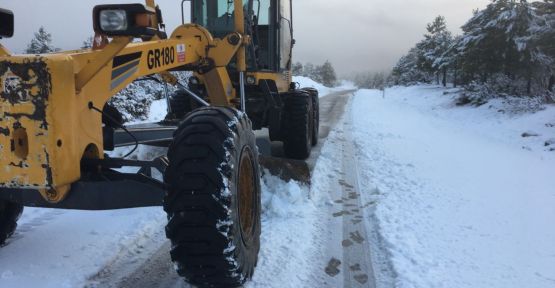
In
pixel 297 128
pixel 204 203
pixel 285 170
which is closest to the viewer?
pixel 204 203

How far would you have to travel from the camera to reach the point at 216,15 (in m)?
6.95

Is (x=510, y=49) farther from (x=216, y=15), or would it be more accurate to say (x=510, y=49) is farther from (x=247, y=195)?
(x=247, y=195)

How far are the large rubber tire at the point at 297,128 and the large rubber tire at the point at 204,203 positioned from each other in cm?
456

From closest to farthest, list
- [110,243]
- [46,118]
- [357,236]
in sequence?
[46,118], [110,243], [357,236]

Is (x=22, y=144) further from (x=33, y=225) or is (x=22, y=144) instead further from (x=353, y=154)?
(x=353, y=154)

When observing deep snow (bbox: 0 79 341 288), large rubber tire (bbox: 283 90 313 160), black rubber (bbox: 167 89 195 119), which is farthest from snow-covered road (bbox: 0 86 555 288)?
black rubber (bbox: 167 89 195 119)

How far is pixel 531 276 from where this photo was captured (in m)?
3.79

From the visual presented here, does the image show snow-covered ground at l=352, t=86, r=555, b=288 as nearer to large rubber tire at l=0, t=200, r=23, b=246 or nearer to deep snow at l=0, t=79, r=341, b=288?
deep snow at l=0, t=79, r=341, b=288

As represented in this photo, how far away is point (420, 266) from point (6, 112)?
3.23 m

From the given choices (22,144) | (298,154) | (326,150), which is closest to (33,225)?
(22,144)

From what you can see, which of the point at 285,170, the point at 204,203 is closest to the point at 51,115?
the point at 204,203

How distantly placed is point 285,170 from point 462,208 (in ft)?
7.27

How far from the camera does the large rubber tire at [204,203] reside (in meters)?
2.87

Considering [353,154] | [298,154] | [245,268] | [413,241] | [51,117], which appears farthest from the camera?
[353,154]
